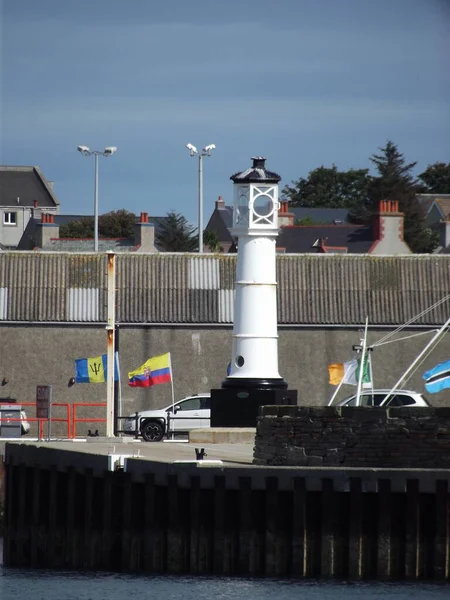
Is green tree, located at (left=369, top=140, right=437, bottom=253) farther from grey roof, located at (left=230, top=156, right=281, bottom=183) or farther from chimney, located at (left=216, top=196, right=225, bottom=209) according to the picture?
grey roof, located at (left=230, top=156, right=281, bottom=183)

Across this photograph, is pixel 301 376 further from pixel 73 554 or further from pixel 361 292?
pixel 73 554

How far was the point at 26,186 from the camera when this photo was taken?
13100 cm

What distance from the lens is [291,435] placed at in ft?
84.9

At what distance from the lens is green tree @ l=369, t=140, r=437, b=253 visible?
102m

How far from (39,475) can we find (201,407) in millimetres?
13477

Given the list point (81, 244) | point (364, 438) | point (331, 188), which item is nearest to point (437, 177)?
point (331, 188)

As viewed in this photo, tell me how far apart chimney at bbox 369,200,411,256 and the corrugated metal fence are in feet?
82.2

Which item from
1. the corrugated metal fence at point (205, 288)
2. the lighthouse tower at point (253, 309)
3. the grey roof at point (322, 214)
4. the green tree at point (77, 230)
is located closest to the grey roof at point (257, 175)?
the lighthouse tower at point (253, 309)

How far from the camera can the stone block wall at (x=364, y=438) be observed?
80.8 feet

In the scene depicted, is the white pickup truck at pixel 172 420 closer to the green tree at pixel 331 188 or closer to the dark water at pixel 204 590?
the dark water at pixel 204 590

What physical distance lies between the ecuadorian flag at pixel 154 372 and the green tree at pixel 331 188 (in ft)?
293

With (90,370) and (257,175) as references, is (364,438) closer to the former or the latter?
(257,175)

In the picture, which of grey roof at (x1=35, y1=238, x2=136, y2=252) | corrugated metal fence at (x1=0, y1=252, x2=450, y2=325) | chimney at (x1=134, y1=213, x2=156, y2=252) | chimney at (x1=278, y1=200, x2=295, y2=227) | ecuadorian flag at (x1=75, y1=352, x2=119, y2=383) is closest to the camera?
ecuadorian flag at (x1=75, y1=352, x2=119, y2=383)

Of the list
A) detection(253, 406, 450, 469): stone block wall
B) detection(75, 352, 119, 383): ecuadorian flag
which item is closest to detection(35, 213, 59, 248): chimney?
detection(75, 352, 119, 383): ecuadorian flag
